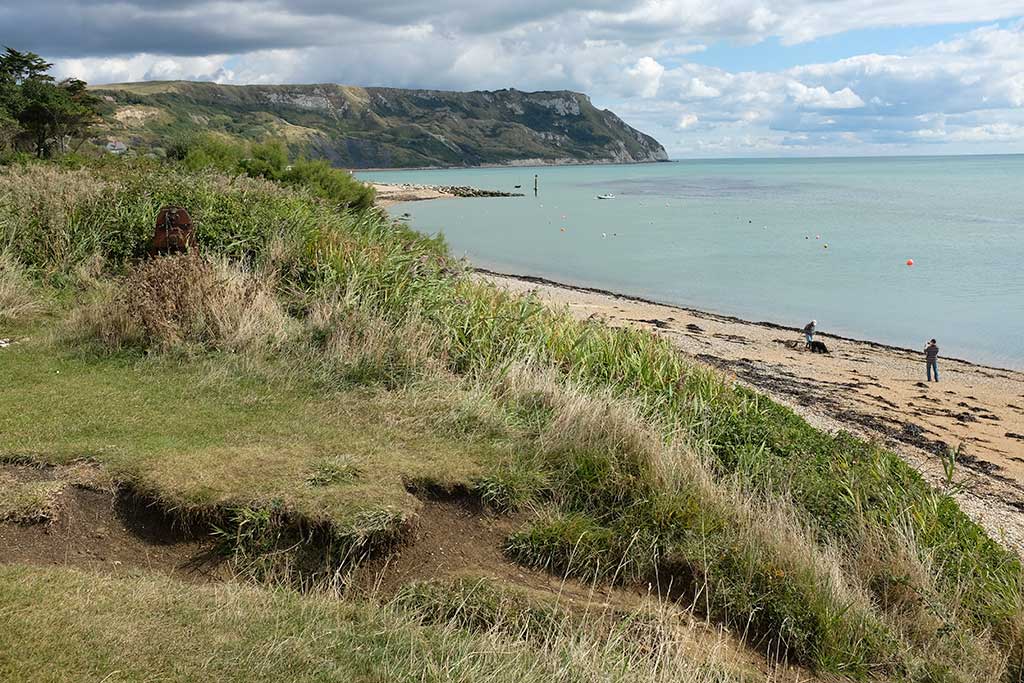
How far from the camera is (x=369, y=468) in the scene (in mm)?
6172

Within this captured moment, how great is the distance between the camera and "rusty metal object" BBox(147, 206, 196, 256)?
11289mm

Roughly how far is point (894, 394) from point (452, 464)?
620 inches

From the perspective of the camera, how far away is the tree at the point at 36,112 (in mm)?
46656

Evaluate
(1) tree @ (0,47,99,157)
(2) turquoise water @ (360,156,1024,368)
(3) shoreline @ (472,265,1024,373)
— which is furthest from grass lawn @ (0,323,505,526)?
(1) tree @ (0,47,99,157)

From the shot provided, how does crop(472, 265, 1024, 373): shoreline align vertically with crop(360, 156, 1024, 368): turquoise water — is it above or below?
below

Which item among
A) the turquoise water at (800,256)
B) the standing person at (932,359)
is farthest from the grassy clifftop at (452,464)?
the turquoise water at (800,256)

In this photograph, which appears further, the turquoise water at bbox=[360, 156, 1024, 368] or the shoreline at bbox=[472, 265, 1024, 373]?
the turquoise water at bbox=[360, 156, 1024, 368]

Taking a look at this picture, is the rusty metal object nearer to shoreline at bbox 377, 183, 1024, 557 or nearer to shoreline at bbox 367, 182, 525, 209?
shoreline at bbox 377, 183, 1024, 557

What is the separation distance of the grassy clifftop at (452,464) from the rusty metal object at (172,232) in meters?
0.33

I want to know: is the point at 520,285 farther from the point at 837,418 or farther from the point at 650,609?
the point at 650,609

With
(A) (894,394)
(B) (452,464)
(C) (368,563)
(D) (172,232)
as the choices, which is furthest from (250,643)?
(A) (894,394)

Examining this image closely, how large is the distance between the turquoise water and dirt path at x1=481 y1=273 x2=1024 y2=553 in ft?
10.2

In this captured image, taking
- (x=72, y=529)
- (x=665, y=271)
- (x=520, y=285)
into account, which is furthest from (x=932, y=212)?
(x=72, y=529)

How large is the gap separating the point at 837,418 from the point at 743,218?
61682 millimetres
